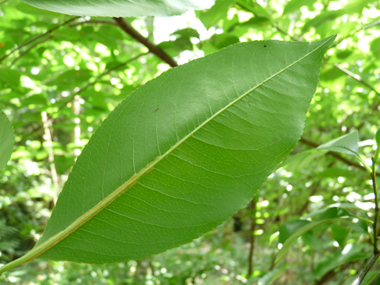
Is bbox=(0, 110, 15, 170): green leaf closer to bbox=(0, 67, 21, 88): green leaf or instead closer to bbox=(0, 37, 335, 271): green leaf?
bbox=(0, 37, 335, 271): green leaf

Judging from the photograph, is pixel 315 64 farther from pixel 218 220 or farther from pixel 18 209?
pixel 18 209

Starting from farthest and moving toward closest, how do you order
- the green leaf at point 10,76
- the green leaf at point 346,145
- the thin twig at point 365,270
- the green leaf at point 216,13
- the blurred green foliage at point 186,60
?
1. the green leaf at point 10,76
2. the blurred green foliage at point 186,60
3. the green leaf at point 216,13
4. the green leaf at point 346,145
5. the thin twig at point 365,270

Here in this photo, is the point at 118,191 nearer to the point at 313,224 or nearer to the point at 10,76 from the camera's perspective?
the point at 313,224

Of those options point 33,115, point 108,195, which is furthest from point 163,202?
point 33,115

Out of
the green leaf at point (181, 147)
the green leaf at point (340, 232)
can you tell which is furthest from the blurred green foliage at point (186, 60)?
the green leaf at point (181, 147)

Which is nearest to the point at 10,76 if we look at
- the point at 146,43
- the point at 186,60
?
the point at 146,43

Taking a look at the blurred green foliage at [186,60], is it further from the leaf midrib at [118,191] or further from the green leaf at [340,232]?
the leaf midrib at [118,191]

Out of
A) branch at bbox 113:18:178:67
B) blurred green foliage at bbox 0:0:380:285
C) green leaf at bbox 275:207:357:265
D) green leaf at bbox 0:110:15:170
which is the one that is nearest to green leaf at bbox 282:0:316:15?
blurred green foliage at bbox 0:0:380:285
